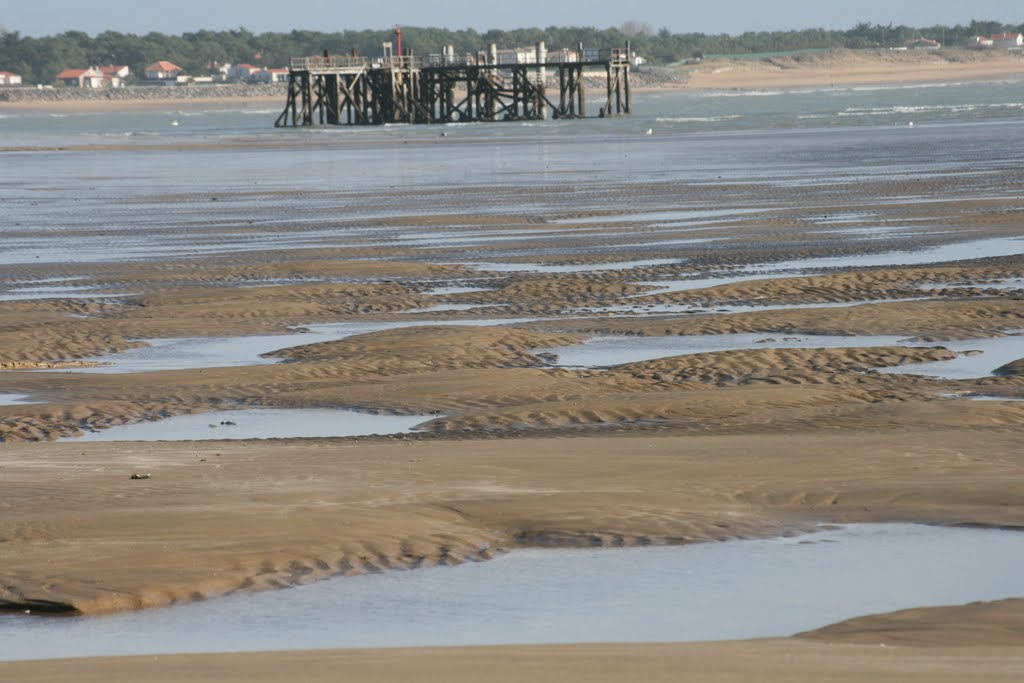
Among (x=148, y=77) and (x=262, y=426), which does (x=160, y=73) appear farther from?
(x=262, y=426)

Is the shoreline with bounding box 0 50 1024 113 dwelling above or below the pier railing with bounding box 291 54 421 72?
below

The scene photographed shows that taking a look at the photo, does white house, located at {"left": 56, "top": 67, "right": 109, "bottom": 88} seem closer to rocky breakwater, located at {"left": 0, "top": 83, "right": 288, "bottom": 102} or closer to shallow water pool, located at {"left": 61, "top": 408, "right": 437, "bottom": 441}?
rocky breakwater, located at {"left": 0, "top": 83, "right": 288, "bottom": 102}

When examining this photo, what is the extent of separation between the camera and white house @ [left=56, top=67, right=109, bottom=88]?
18312cm

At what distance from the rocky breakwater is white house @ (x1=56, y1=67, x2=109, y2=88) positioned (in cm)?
481

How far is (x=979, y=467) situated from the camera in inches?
318

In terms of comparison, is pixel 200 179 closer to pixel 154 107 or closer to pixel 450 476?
pixel 450 476

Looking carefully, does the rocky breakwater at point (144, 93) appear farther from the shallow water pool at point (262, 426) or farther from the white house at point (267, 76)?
the shallow water pool at point (262, 426)

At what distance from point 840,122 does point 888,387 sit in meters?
59.7

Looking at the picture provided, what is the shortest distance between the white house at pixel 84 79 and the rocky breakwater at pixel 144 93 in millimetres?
4806

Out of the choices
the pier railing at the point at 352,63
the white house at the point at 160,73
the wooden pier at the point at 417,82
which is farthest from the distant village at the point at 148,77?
the pier railing at the point at 352,63

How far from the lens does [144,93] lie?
6786 inches

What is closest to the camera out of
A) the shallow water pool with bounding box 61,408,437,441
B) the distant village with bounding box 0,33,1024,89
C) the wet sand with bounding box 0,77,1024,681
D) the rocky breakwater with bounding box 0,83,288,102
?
the wet sand with bounding box 0,77,1024,681

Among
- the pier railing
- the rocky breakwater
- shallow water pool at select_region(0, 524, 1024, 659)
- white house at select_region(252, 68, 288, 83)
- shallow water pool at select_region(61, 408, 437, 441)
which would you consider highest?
the pier railing

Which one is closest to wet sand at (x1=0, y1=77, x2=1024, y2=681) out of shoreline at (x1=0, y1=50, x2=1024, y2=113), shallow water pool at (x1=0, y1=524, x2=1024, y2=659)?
shallow water pool at (x1=0, y1=524, x2=1024, y2=659)
